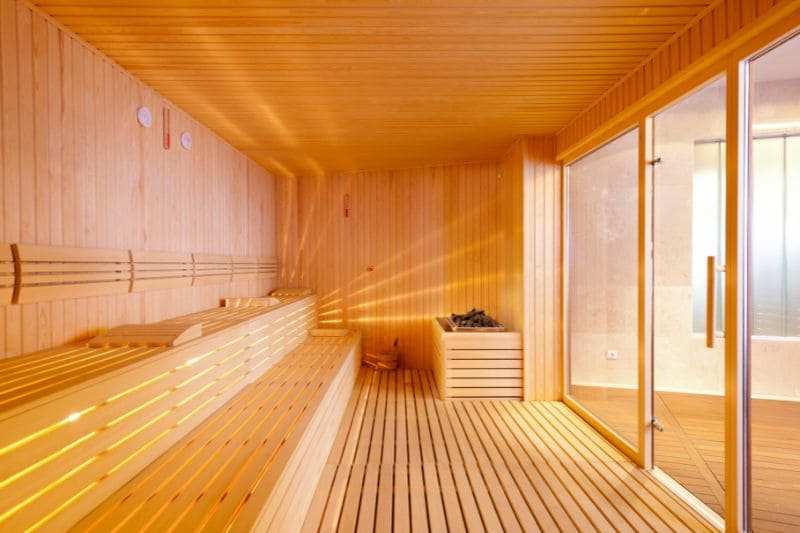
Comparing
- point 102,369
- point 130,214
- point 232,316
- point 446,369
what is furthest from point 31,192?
point 446,369

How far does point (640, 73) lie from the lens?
8.39 feet

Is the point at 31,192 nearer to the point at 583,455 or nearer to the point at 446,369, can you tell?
the point at 446,369

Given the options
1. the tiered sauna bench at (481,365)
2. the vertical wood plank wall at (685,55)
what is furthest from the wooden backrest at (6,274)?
the vertical wood plank wall at (685,55)

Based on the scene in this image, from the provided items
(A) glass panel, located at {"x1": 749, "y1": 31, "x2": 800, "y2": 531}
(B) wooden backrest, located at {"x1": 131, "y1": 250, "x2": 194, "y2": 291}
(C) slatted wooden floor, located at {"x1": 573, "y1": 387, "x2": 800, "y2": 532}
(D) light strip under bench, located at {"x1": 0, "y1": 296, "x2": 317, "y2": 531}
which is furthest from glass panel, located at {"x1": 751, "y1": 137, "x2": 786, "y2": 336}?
(B) wooden backrest, located at {"x1": 131, "y1": 250, "x2": 194, "y2": 291}

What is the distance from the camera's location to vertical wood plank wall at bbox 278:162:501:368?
16.7 feet

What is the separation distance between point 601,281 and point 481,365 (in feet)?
4.89

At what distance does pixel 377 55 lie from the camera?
2.34 meters

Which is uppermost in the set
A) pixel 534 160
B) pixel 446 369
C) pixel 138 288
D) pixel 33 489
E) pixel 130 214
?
pixel 534 160

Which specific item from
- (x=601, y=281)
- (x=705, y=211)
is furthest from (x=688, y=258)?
(x=601, y=281)

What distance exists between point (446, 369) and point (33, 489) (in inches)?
124

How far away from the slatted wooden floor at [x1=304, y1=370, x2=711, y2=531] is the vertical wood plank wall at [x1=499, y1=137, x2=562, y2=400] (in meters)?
0.44

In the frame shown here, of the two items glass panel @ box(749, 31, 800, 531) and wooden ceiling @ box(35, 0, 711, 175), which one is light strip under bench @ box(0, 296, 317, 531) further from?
glass panel @ box(749, 31, 800, 531)

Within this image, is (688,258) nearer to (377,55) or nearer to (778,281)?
(778,281)

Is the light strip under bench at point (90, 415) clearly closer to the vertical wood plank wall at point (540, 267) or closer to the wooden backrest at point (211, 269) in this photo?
the wooden backrest at point (211, 269)
